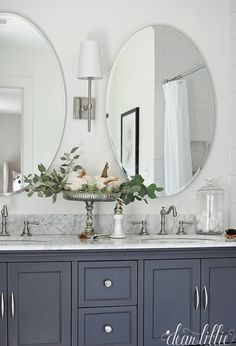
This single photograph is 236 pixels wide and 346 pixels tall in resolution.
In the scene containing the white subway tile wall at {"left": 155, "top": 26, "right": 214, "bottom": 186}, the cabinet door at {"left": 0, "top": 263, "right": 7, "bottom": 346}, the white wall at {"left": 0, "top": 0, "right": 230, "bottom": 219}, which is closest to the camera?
the cabinet door at {"left": 0, "top": 263, "right": 7, "bottom": 346}

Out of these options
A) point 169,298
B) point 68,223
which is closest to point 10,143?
point 68,223

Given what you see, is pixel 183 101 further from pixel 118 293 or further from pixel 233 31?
pixel 118 293

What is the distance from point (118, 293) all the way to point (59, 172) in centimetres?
79

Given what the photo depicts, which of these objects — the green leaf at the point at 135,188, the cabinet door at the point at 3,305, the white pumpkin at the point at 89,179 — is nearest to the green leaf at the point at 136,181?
the green leaf at the point at 135,188

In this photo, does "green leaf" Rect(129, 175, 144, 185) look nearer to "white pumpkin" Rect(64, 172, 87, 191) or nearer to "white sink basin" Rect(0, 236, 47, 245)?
"white pumpkin" Rect(64, 172, 87, 191)

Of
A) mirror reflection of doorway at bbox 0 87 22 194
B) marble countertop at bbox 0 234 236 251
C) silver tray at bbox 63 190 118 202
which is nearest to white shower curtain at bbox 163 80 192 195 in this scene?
marble countertop at bbox 0 234 236 251

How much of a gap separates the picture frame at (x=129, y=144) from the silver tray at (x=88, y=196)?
1.06 ft

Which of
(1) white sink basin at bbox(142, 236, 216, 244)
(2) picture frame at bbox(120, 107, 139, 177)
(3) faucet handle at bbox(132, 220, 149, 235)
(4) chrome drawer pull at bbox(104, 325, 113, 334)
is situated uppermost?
(2) picture frame at bbox(120, 107, 139, 177)

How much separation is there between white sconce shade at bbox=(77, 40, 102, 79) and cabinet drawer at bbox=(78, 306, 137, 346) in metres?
1.23

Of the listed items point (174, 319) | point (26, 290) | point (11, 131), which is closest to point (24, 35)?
point (11, 131)

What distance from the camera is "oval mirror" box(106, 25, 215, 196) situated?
11.2 feet

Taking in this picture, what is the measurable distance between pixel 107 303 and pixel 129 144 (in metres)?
0.94

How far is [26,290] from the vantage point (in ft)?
9.26

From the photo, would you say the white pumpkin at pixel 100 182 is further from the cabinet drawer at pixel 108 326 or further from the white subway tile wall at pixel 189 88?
the cabinet drawer at pixel 108 326
